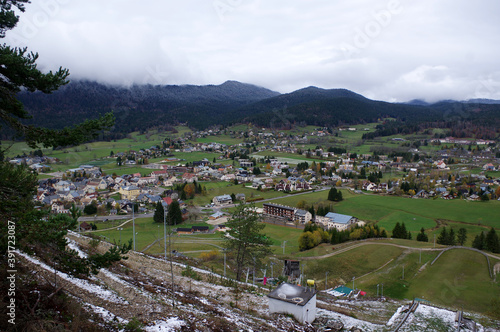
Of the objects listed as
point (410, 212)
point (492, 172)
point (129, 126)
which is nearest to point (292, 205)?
point (410, 212)

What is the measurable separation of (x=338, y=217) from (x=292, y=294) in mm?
27891

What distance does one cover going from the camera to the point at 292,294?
1082cm

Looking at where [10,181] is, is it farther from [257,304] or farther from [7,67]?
[257,304]

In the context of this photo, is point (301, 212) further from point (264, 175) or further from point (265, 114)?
point (265, 114)

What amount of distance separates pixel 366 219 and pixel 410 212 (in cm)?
729

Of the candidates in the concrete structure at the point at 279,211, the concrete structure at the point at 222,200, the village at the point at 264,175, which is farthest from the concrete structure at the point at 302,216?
the concrete structure at the point at 222,200

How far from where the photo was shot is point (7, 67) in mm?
6023

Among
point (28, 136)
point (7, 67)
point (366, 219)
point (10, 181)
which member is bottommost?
point (366, 219)

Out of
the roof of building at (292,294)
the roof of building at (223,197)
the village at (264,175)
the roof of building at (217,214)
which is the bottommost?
the roof of building at (217,214)

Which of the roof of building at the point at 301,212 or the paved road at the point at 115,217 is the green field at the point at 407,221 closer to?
the roof of building at the point at 301,212

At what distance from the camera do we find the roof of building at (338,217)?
119ft

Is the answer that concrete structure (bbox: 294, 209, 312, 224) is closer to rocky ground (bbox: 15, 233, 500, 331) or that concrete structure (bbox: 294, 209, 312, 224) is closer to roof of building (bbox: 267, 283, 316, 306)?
rocky ground (bbox: 15, 233, 500, 331)

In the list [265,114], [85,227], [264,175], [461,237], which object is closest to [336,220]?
[461,237]

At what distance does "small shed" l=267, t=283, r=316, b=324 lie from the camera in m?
10.3
